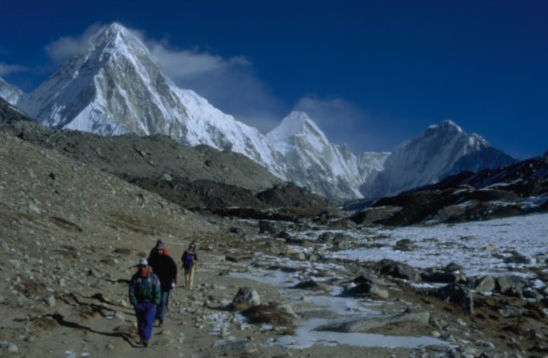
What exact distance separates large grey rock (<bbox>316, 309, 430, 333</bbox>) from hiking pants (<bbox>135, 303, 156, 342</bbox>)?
4883 mm

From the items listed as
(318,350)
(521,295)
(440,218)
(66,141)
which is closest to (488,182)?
(440,218)

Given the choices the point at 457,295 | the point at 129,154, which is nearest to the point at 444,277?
the point at 457,295

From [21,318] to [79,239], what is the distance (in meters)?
15.6

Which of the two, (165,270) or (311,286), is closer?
(165,270)

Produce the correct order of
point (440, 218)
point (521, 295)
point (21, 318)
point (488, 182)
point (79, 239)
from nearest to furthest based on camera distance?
1. point (21, 318)
2. point (521, 295)
3. point (79, 239)
4. point (440, 218)
5. point (488, 182)

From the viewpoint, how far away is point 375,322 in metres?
15.4

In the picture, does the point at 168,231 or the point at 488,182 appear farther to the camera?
the point at 488,182

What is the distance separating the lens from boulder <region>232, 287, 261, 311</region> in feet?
58.9

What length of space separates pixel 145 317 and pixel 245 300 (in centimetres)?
567

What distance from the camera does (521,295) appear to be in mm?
23281

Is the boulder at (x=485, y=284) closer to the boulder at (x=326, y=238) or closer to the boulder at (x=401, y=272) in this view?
the boulder at (x=401, y=272)

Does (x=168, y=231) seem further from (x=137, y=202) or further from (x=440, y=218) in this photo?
(x=440, y=218)

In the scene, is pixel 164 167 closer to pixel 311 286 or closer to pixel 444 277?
pixel 444 277

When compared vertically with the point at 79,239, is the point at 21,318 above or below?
below
